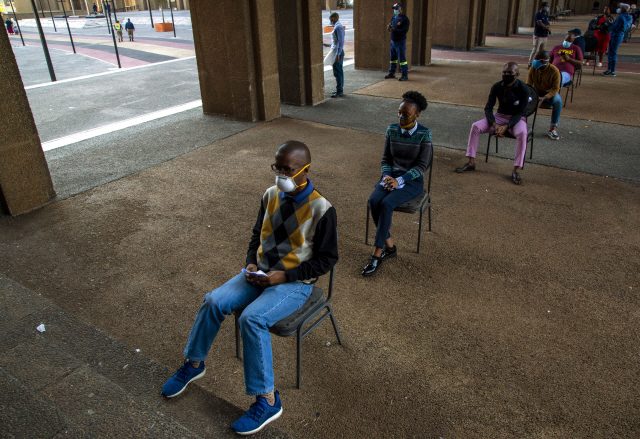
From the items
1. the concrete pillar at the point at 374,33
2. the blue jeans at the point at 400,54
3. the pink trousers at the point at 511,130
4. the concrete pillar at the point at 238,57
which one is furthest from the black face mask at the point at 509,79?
the concrete pillar at the point at 374,33

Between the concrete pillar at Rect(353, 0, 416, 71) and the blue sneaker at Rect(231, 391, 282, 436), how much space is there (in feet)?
43.0

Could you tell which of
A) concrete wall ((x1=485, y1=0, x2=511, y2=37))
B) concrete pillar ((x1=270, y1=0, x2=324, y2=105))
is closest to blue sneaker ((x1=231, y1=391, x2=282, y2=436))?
concrete pillar ((x1=270, y1=0, x2=324, y2=105))

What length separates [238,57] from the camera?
9.11 metres

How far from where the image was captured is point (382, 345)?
356 centimetres

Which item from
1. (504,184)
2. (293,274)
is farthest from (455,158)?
(293,274)

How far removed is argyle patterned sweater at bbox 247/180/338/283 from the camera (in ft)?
9.54

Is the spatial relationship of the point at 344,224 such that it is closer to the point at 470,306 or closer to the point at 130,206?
the point at 470,306

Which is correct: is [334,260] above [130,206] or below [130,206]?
above

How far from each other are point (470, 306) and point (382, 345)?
966 mm

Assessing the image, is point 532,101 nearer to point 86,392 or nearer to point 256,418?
point 256,418

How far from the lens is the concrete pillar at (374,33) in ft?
45.9

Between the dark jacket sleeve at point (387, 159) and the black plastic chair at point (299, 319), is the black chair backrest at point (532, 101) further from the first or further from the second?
the black plastic chair at point (299, 319)

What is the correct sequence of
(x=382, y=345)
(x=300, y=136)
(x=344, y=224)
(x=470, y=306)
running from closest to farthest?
(x=382, y=345), (x=470, y=306), (x=344, y=224), (x=300, y=136)

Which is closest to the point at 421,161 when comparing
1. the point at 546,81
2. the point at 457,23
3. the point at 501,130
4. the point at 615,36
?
the point at 501,130
